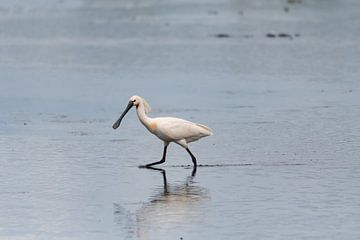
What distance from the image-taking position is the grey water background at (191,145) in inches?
500

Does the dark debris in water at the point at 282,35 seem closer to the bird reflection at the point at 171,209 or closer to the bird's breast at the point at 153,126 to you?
the bird's breast at the point at 153,126

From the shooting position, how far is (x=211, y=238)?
460 inches

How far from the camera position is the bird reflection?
1223cm

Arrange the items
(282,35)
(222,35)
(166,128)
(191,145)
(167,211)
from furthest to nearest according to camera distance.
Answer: (222,35)
(282,35)
(191,145)
(166,128)
(167,211)

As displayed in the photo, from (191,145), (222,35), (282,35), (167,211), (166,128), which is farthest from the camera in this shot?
(222,35)

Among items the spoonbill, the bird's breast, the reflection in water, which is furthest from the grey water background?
the bird's breast

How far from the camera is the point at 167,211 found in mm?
13164

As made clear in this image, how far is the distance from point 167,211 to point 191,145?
5237 millimetres

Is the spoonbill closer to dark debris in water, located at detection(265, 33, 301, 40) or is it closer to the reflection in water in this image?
the reflection in water

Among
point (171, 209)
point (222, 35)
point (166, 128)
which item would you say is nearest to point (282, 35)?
point (222, 35)

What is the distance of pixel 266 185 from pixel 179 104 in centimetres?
981

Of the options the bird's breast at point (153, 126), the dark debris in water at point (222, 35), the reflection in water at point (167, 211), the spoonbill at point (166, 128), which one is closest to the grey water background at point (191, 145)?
the reflection in water at point (167, 211)

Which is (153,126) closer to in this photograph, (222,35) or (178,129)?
(178,129)

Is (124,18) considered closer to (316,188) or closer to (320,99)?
(320,99)
